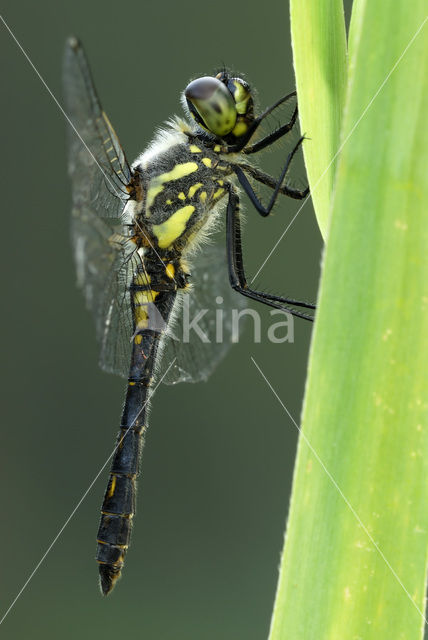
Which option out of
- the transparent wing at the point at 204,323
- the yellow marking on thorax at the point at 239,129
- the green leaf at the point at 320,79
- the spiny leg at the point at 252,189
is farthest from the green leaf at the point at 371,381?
the transparent wing at the point at 204,323

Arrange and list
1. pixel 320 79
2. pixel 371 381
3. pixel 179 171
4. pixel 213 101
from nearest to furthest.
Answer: pixel 371 381
pixel 320 79
pixel 213 101
pixel 179 171

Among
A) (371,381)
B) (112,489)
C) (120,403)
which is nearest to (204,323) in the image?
(112,489)

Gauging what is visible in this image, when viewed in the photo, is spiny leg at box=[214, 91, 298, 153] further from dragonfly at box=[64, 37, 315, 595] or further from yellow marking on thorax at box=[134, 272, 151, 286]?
yellow marking on thorax at box=[134, 272, 151, 286]

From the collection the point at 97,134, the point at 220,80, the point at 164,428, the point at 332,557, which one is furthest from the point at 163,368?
the point at 164,428

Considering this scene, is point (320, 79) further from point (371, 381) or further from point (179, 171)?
point (179, 171)

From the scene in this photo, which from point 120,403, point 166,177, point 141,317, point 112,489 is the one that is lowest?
point 112,489

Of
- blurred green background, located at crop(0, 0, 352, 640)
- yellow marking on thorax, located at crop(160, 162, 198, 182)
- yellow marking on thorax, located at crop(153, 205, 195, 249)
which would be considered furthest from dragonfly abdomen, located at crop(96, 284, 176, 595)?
blurred green background, located at crop(0, 0, 352, 640)

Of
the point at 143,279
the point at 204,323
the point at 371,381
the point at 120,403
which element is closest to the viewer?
the point at 371,381

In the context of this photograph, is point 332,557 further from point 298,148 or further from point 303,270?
point 303,270
